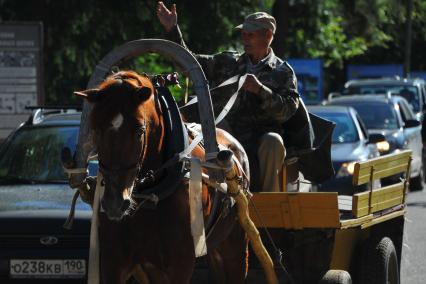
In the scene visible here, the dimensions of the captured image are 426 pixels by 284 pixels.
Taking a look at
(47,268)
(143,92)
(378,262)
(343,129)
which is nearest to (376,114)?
(343,129)

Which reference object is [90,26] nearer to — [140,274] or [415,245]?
[415,245]

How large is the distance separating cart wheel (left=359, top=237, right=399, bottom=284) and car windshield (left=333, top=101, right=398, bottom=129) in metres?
12.6

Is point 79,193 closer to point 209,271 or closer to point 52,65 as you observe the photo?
point 209,271

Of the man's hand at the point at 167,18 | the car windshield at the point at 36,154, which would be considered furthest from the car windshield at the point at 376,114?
the man's hand at the point at 167,18

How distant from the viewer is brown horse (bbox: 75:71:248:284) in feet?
18.9

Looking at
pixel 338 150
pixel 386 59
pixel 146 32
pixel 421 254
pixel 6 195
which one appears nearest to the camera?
pixel 6 195

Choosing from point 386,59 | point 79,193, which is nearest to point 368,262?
point 79,193

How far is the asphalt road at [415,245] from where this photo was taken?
37.1 ft

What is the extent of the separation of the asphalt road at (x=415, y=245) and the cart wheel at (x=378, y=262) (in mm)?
985

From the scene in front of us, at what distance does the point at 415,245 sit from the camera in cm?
1391

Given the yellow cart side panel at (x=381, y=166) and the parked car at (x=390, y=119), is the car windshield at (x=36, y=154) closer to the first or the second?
the yellow cart side panel at (x=381, y=166)

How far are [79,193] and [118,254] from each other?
1.89 feet

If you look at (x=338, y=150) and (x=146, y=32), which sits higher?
(x=146, y=32)

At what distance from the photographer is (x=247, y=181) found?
7.37 metres
